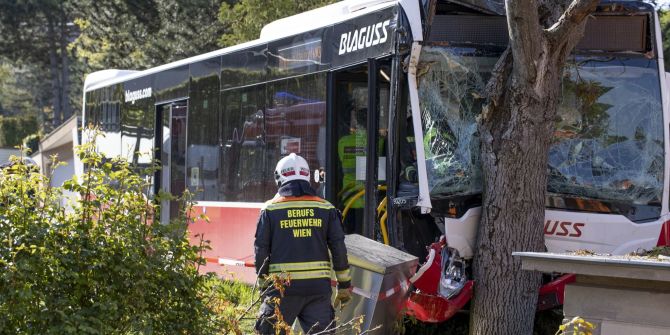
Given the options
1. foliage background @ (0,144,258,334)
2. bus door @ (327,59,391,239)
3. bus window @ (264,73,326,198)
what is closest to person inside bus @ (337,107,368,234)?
bus door @ (327,59,391,239)

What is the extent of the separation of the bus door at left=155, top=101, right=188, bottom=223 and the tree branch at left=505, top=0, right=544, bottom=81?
6.41 meters

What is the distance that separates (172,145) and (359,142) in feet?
16.8

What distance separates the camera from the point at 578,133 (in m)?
9.05

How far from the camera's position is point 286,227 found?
22.0 feet

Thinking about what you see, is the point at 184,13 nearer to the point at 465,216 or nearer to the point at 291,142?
the point at 291,142

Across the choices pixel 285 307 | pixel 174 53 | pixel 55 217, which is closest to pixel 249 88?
pixel 285 307

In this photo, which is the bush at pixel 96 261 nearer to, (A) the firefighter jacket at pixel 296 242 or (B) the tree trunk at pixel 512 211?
(A) the firefighter jacket at pixel 296 242

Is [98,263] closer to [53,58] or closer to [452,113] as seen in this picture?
[452,113]

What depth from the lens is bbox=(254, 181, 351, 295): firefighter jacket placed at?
6.70 metres

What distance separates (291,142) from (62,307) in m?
5.70

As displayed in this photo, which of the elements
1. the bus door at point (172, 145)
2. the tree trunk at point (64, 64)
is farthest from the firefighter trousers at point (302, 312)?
the tree trunk at point (64, 64)

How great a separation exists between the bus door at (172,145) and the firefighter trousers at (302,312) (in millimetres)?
6801

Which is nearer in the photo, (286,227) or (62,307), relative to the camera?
(62,307)

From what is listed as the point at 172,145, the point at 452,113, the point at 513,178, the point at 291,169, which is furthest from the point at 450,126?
the point at 172,145
